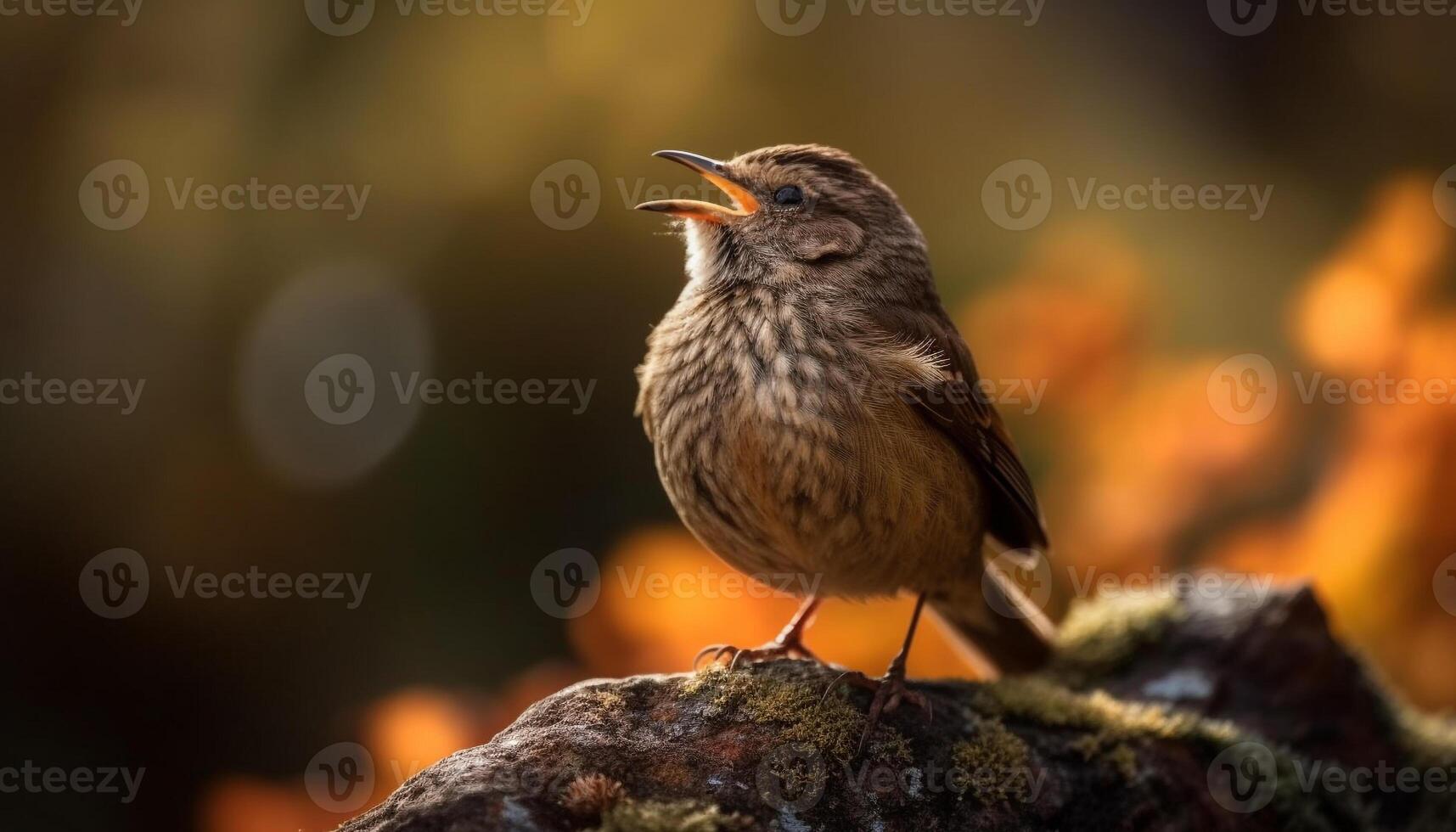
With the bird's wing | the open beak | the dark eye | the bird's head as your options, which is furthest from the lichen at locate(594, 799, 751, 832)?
the dark eye

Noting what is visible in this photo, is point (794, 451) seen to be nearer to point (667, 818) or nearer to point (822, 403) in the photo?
point (822, 403)

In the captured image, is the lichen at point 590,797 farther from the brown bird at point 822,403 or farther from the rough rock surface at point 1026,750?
the brown bird at point 822,403

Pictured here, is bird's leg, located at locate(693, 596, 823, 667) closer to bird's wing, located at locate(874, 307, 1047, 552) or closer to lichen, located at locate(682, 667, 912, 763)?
lichen, located at locate(682, 667, 912, 763)

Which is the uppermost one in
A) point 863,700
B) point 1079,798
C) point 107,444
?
point 107,444

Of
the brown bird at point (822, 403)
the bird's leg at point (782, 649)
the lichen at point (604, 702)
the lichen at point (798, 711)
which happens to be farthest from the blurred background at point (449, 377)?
the lichen at point (604, 702)

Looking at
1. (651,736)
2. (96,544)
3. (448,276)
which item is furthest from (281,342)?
(651,736)

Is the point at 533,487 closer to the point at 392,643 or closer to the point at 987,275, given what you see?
the point at 392,643
